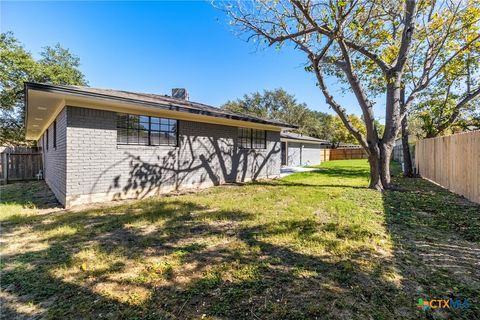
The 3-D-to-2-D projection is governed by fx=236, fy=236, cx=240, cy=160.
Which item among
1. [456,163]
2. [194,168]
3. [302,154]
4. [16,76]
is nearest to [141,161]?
[194,168]

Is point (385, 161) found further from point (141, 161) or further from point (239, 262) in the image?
point (141, 161)

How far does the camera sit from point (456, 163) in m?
7.54

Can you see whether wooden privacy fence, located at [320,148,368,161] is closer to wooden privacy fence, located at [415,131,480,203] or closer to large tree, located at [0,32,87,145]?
wooden privacy fence, located at [415,131,480,203]

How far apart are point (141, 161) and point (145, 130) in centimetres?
104

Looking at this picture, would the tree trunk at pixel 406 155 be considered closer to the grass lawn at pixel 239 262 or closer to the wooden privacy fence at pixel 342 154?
the grass lawn at pixel 239 262

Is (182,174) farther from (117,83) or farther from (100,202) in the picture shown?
(117,83)

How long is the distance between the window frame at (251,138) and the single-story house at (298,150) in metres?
8.59

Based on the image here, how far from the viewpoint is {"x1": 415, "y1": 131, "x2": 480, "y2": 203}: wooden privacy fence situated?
20.7 ft

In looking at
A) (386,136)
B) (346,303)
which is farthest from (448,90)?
(346,303)

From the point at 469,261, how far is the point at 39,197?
10.8 m

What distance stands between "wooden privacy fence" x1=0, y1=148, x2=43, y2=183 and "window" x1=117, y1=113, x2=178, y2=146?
887cm

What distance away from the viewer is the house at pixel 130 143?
20.7ft

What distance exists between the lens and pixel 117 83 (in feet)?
67.4

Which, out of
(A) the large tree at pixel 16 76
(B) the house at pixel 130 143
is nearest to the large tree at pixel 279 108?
(A) the large tree at pixel 16 76
